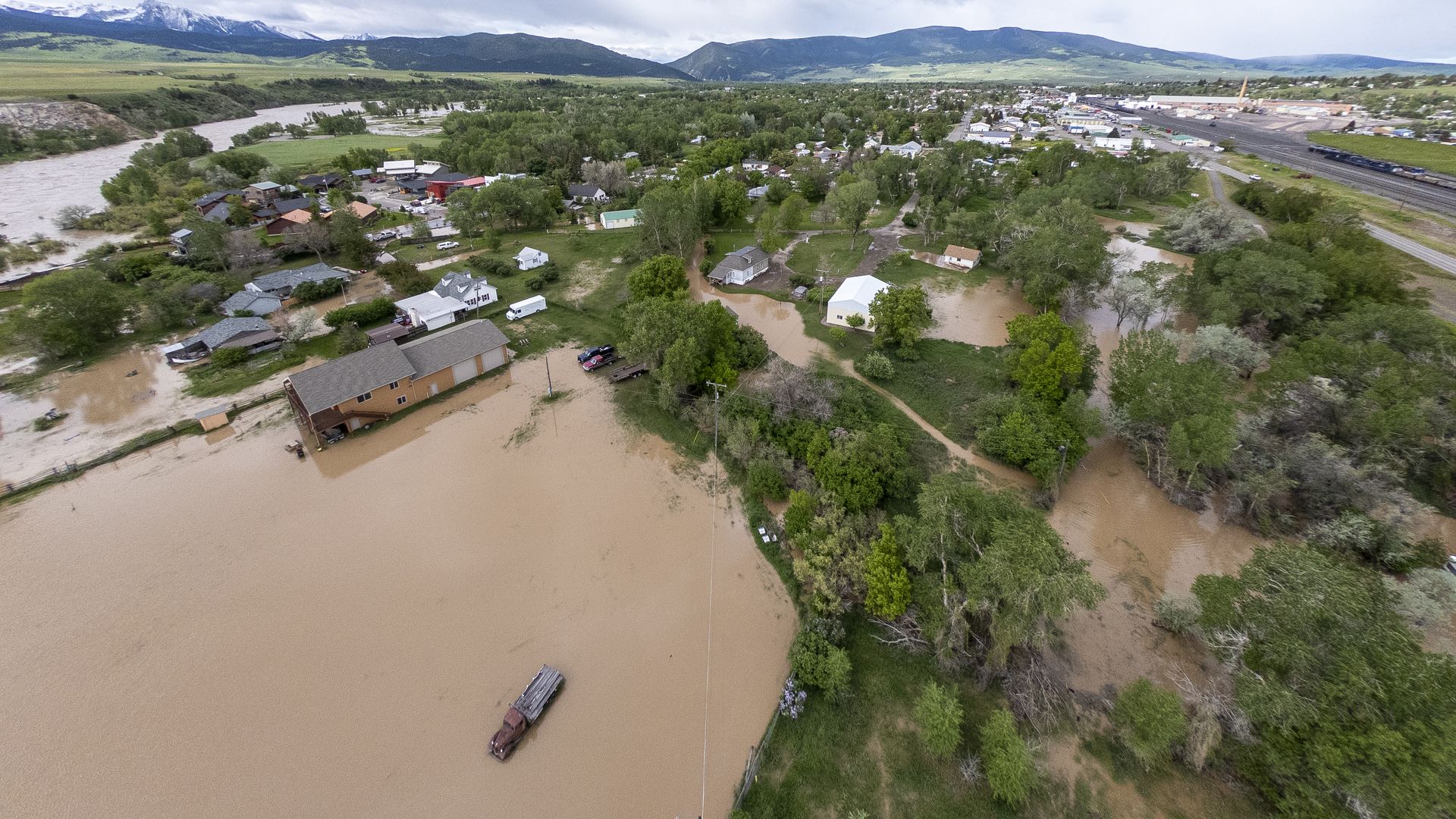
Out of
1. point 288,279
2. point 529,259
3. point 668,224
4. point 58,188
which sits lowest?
point 288,279

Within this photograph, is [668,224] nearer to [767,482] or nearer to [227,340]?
[767,482]

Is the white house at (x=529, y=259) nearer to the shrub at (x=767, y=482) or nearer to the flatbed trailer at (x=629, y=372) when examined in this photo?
the flatbed trailer at (x=629, y=372)

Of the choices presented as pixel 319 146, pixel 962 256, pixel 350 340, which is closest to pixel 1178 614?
pixel 962 256

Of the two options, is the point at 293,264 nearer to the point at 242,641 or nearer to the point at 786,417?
the point at 242,641

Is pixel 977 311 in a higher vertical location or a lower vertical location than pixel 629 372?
higher

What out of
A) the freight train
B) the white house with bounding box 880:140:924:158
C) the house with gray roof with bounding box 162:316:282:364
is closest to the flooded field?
the house with gray roof with bounding box 162:316:282:364

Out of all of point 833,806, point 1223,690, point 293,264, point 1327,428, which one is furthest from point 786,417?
point 293,264
